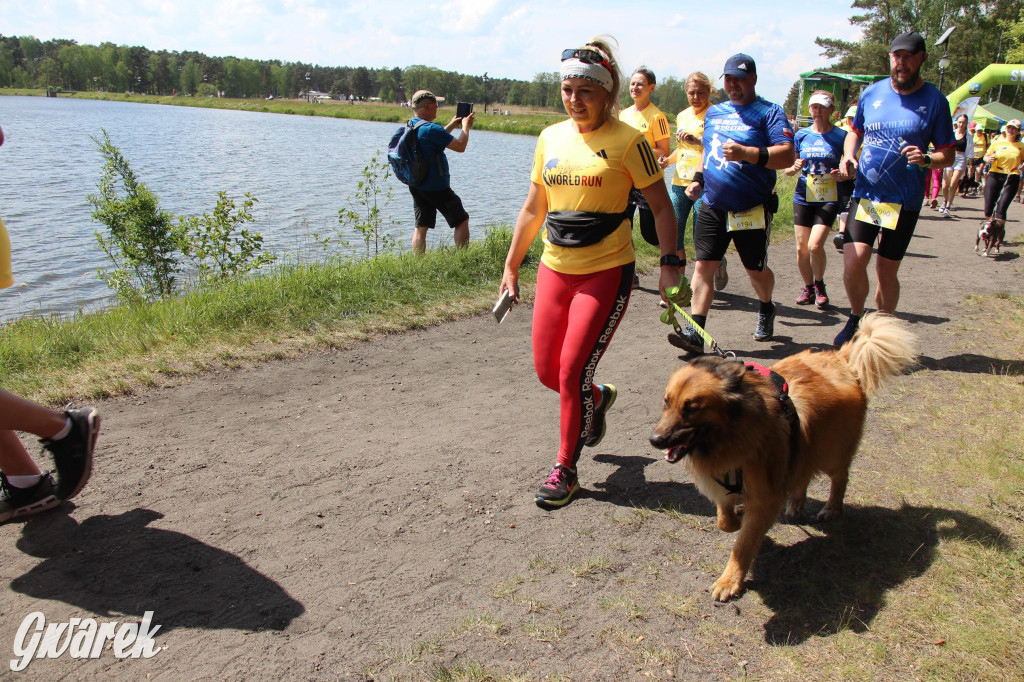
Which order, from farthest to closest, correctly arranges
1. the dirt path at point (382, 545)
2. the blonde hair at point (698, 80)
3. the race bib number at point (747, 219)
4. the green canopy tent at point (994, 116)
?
the green canopy tent at point (994, 116)
the blonde hair at point (698, 80)
the race bib number at point (747, 219)
the dirt path at point (382, 545)

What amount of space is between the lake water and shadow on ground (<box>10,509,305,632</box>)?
22.0ft

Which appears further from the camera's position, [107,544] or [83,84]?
[83,84]

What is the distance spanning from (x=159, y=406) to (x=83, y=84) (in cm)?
14780

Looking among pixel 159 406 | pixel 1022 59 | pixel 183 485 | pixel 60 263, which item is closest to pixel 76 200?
pixel 60 263

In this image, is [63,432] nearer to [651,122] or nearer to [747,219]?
[747,219]

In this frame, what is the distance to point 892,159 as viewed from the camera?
5.86 meters

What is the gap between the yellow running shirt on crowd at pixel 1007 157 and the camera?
42.9ft

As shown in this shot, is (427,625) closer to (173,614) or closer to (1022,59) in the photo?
(173,614)

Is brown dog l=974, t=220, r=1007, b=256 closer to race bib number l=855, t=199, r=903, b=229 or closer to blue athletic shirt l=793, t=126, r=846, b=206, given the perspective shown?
blue athletic shirt l=793, t=126, r=846, b=206

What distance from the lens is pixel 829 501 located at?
3.81 m

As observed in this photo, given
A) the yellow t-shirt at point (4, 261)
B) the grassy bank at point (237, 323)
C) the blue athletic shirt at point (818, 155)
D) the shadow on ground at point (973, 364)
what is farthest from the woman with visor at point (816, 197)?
the yellow t-shirt at point (4, 261)

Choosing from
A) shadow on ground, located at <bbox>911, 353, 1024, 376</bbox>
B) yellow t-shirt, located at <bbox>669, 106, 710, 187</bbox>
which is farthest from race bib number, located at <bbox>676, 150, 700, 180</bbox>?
shadow on ground, located at <bbox>911, 353, 1024, 376</bbox>

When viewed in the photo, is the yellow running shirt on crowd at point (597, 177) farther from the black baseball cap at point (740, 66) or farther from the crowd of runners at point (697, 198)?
the black baseball cap at point (740, 66)

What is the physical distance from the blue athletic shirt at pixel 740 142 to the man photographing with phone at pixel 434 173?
3.42 m
